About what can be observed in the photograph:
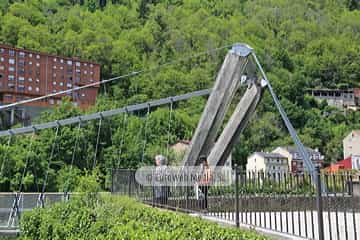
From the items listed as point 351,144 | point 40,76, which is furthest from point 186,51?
point 351,144

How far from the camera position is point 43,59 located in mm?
54562

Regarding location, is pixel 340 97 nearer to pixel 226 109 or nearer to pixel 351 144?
pixel 351 144

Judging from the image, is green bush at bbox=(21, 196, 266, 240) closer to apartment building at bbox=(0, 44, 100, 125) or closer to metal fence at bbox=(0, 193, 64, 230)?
metal fence at bbox=(0, 193, 64, 230)

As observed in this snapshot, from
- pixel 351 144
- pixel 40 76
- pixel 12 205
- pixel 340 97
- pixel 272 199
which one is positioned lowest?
pixel 12 205

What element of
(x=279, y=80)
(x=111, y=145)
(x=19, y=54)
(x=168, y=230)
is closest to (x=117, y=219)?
(x=168, y=230)

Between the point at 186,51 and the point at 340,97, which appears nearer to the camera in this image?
the point at 186,51

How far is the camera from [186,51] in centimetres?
7100

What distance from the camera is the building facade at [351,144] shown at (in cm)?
5759

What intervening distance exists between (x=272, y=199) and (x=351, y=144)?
54723 mm

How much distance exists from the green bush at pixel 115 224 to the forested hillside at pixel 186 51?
2183 cm

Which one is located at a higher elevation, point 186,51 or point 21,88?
point 186,51

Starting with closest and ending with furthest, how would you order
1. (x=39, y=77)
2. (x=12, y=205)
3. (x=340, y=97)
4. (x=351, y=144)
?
1. (x=12, y=205)
2. (x=39, y=77)
3. (x=351, y=144)
4. (x=340, y=97)

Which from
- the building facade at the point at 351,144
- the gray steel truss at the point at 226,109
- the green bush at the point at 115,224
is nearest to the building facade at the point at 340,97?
the building facade at the point at 351,144

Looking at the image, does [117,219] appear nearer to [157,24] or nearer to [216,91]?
[216,91]
